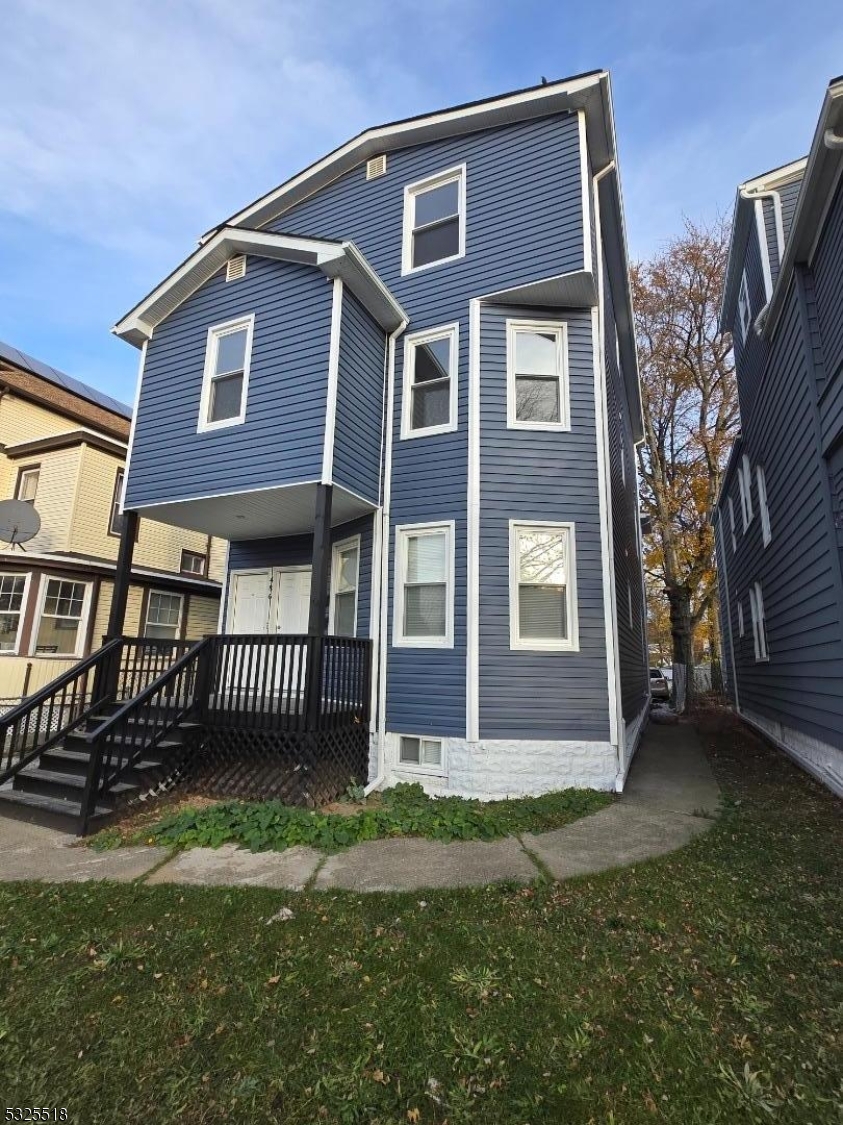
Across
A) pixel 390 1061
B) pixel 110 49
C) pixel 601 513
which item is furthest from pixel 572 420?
pixel 110 49

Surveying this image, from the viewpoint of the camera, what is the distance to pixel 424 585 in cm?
730

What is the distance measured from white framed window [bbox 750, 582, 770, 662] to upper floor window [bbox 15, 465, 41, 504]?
58.4 ft

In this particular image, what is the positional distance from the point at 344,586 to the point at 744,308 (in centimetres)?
973

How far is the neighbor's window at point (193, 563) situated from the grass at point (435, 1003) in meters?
13.2

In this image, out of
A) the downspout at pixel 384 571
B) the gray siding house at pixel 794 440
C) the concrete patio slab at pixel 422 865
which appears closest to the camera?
the concrete patio slab at pixel 422 865

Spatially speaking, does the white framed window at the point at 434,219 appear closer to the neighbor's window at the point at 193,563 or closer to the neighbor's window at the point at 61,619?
the neighbor's window at the point at 61,619

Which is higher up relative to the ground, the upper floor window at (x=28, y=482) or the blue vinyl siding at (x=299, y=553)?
the upper floor window at (x=28, y=482)

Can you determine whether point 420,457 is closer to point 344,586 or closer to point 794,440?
point 344,586

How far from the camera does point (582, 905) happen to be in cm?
356

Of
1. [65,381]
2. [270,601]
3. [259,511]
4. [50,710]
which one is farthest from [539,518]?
[65,381]

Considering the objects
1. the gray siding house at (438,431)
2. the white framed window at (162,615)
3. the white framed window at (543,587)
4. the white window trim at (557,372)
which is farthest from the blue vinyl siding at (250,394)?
the white framed window at (162,615)

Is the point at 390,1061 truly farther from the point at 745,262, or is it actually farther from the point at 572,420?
the point at 745,262

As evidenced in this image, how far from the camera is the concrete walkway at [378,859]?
159 inches

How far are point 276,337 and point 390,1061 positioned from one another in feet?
24.6
